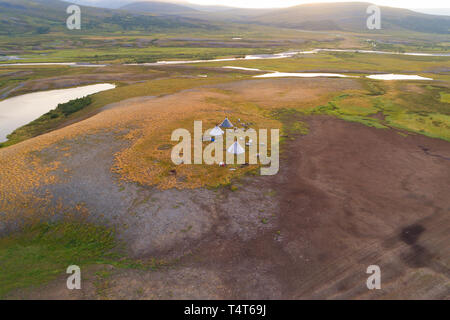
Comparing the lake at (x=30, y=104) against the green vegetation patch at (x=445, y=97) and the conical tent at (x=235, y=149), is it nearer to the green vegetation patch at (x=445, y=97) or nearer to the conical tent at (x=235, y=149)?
the conical tent at (x=235, y=149)

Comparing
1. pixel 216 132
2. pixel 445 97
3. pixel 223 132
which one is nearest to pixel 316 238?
pixel 216 132

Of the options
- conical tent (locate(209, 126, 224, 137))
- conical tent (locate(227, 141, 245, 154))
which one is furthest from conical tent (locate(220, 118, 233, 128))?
conical tent (locate(227, 141, 245, 154))

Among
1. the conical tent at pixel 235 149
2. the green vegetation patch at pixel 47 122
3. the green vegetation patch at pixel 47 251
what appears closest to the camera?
the green vegetation patch at pixel 47 251

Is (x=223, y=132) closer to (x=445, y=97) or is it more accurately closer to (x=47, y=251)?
(x=47, y=251)

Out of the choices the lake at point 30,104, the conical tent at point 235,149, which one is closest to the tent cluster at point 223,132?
the conical tent at point 235,149

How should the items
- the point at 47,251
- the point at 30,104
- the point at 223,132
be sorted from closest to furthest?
the point at 47,251 → the point at 223,132 → the point at 30,104

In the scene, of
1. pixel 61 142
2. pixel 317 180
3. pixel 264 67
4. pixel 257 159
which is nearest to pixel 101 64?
pixel 264 67

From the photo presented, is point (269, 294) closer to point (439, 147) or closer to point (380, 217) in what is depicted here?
point (380, 217)
